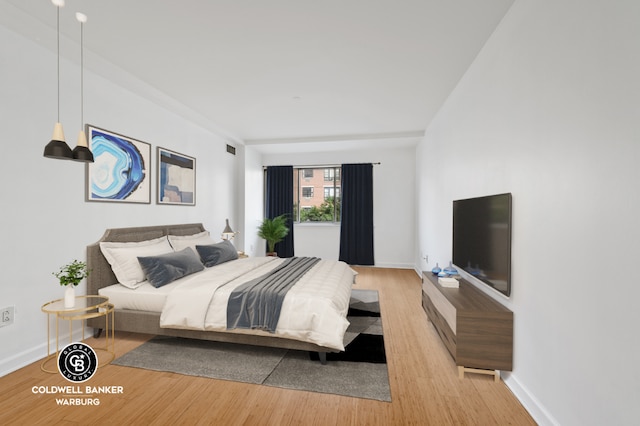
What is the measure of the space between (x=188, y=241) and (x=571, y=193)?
3940 mm

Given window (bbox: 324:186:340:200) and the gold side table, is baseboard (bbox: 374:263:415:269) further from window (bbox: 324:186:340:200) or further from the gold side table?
the gold side table

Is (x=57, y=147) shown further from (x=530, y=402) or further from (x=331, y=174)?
(x=331, y=174)

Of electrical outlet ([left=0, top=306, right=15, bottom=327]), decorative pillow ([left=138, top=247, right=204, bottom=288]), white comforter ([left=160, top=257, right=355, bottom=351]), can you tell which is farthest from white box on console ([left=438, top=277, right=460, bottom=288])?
electrical outlet ([left=0, top=306, right=15, bottom=327])

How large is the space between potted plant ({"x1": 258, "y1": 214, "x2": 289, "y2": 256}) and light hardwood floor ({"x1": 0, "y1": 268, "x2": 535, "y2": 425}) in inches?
160

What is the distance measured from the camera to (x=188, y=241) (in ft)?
12.9

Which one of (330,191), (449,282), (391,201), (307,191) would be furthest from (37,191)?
(391,201)

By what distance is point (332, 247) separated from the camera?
21.9ft

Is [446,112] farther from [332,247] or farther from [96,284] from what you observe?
[96,284]

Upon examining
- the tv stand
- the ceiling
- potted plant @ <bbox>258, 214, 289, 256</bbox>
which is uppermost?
the ceiling

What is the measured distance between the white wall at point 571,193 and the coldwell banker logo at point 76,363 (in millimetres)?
2981

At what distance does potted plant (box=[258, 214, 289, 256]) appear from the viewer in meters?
6.29

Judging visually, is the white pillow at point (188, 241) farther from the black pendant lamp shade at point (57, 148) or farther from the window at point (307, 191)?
the window at point (307, 191)

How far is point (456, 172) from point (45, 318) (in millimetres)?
4201

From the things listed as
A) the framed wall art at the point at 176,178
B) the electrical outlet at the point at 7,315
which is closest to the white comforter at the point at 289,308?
the electrical outlet at the point at 7,315
